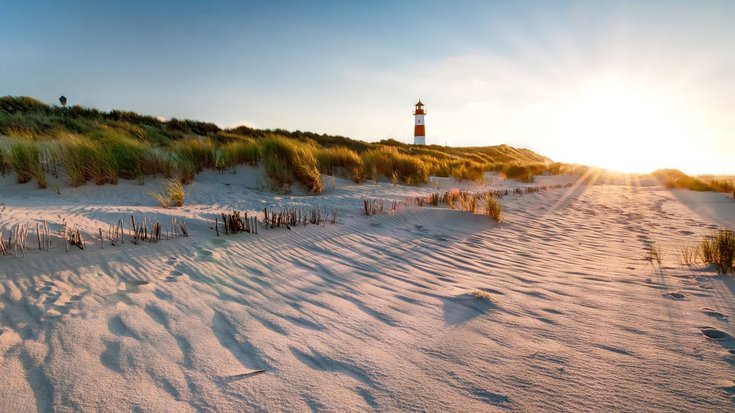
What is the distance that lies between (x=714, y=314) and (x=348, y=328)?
8.44 ft

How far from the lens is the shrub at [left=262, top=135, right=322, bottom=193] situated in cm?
867

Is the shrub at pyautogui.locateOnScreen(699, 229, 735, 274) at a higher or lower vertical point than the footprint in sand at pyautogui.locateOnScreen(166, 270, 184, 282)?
higher

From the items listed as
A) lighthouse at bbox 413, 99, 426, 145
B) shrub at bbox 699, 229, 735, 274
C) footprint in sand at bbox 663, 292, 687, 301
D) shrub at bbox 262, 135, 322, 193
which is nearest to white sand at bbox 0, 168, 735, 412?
footprint in sand at bbox 663, 292, 687, 301

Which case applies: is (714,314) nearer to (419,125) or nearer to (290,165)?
(290,165)

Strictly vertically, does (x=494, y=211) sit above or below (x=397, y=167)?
below

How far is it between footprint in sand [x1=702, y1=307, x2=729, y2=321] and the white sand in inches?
0.6

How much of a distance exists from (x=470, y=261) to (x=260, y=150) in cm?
718

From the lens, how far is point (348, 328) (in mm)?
2424

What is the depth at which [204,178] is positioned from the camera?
877cm

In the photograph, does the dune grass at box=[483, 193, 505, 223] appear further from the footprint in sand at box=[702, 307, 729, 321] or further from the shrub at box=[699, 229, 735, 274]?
the footprint in sand at box=[702, 307, 729, 321]

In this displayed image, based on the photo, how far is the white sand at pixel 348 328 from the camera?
5.67 feet

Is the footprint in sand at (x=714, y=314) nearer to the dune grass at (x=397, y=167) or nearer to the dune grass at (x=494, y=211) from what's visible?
the dune grass at (x=494, y=211)

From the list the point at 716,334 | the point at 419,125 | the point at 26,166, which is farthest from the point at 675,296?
the point at 419,125

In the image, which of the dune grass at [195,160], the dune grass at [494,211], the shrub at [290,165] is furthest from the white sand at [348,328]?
the shrub at [290,165]
